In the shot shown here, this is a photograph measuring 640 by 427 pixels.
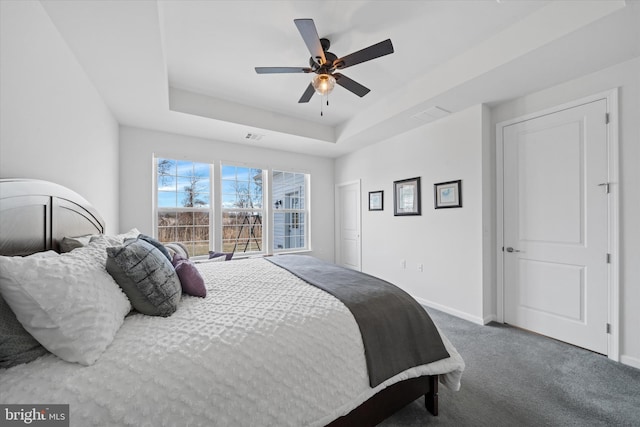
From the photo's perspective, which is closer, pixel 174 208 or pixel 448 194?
pixel 448 194

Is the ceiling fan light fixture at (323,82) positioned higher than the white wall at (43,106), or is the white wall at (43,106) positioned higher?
the ceiling fan light fixture at (323,82)

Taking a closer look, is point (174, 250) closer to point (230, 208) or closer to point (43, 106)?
point (43, 106)

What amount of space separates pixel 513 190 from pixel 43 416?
3768 millimetres

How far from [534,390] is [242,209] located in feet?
13.8

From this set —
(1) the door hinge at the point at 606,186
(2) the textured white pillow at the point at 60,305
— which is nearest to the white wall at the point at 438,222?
(1) the door hinge at the point at 606,186

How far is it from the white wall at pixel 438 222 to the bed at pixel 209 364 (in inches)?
68.9

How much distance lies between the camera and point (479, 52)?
7.55ft

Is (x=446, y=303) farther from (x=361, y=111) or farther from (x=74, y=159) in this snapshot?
(x=74, y=159)

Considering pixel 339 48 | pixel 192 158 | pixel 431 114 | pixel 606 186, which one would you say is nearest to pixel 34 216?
pixel 339 48

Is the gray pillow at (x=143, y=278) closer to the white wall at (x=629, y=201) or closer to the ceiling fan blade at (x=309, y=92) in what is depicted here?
the ceiling fan blade at (x=309, y=92)

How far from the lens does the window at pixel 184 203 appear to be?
3.77 metres

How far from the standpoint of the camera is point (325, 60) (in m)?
2.07

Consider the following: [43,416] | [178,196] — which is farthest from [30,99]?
[178,196]

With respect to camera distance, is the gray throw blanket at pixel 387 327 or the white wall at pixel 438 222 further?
the white wall at pixel 438 222
